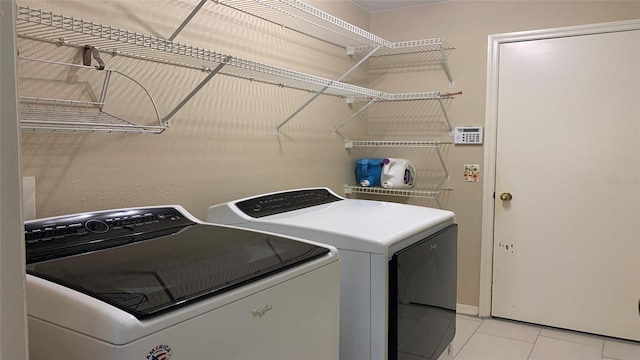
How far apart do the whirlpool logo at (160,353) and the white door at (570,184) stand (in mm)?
2811

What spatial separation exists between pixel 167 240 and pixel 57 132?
53cm

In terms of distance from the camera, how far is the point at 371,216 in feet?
6.61

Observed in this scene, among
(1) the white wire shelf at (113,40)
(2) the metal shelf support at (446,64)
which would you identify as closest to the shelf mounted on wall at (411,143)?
(2) the metal shelf support at (446,64)

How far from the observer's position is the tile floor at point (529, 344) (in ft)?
8.79

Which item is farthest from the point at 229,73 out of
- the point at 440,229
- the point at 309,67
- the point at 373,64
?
the point at 373,64

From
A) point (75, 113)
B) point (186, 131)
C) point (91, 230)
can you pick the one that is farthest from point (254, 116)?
point (91, 230)

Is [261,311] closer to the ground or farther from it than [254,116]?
closer to the ground

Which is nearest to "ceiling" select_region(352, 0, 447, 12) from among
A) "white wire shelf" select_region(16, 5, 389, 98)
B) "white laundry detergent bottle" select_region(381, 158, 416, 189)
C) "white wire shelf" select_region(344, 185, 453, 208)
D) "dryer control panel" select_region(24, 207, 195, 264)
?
"white laundry detergent bottle" select_region(381, 158, 416, 189)

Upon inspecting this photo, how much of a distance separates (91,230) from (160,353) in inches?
26.6

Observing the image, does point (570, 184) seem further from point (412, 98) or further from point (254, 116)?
point (254, 116)

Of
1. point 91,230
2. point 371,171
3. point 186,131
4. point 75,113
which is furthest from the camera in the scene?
point 371,171

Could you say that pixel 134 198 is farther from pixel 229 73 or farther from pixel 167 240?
pixel 229 73

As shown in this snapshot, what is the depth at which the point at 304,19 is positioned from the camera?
8.14 feet

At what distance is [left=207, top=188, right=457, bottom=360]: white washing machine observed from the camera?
1567 millimetres
